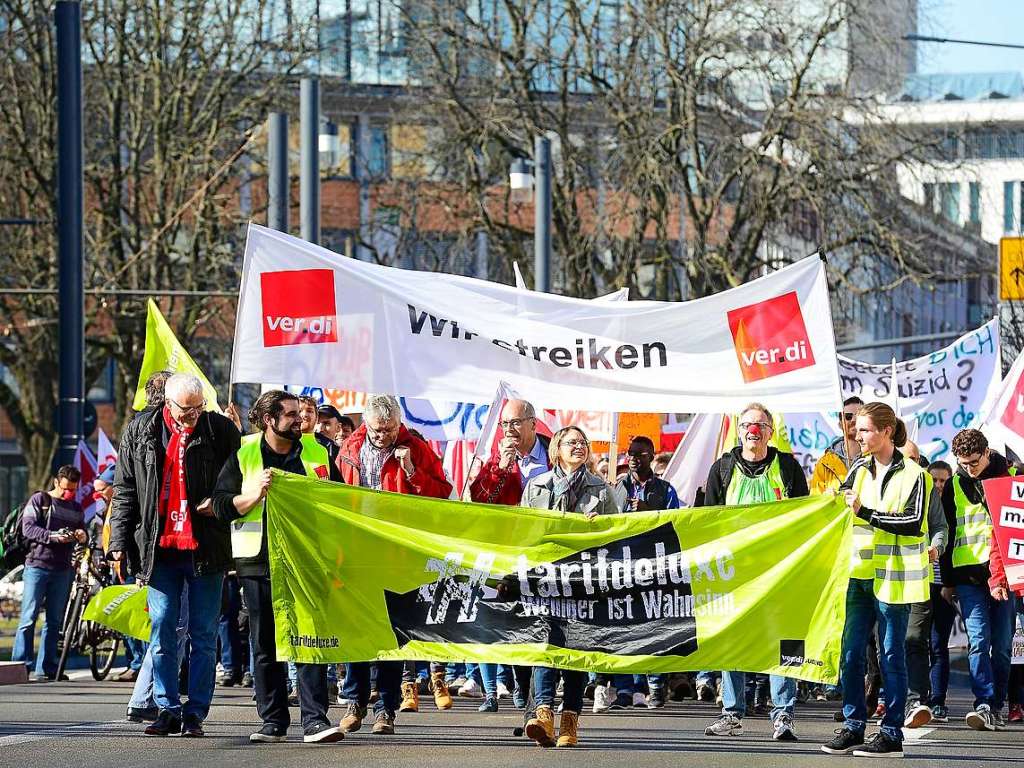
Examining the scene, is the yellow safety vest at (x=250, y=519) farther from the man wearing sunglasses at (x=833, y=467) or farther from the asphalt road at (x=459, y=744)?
the man wearing sunglasses at (x=833, y=467)

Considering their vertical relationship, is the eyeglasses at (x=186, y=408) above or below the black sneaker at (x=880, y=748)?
above

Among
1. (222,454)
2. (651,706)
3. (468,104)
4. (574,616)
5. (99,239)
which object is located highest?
(468,104)

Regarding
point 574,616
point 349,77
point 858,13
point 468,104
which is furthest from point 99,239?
point 574,616

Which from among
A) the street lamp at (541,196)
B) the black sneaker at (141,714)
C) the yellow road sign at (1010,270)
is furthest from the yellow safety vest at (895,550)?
the street lamp at (541,196)

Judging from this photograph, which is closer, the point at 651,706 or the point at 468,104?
the point at 651,706

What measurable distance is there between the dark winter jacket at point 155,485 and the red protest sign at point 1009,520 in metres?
4.52

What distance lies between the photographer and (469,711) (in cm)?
1235

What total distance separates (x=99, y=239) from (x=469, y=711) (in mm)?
17628

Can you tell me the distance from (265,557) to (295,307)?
213cm

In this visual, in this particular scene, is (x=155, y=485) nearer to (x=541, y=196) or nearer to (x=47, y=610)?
(x=47, y=610)

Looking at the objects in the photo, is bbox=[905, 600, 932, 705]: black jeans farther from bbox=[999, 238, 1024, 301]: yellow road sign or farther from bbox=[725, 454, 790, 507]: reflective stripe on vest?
bbox=[999, 238, 1024, 301]: yellow road sign

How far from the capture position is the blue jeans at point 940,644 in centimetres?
1259

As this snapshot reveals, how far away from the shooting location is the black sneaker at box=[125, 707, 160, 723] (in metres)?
11.1

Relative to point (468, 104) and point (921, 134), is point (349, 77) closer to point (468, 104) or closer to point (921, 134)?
point (468, 104)
